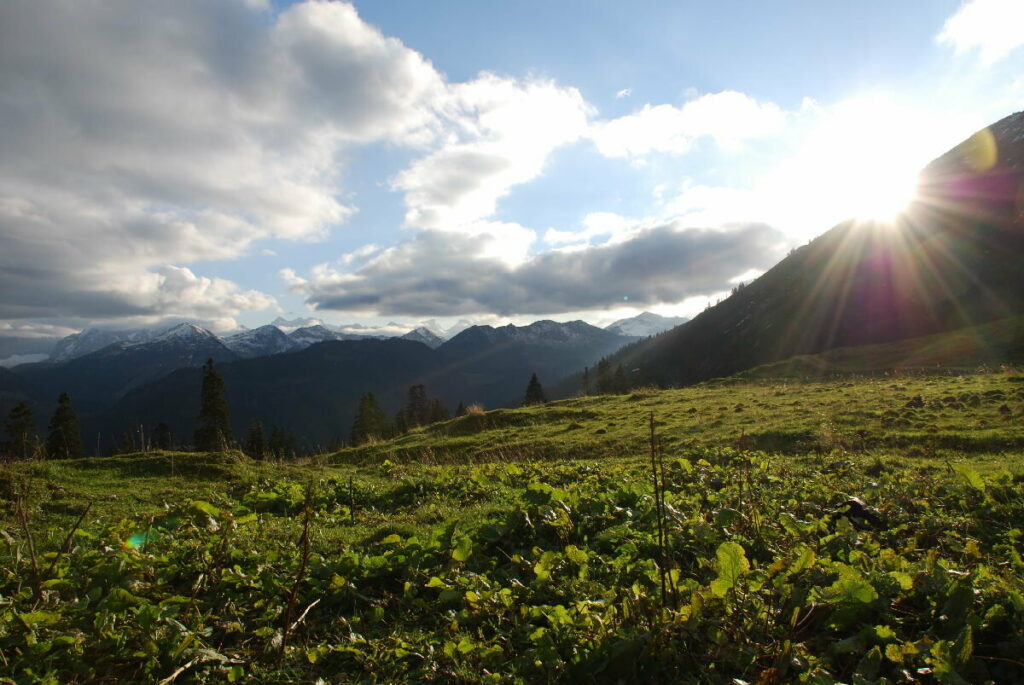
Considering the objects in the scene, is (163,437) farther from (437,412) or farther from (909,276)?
(909,276)

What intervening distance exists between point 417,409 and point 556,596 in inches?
2896

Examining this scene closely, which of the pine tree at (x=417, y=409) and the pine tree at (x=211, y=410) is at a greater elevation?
the pine tree at (x=211, y=410)

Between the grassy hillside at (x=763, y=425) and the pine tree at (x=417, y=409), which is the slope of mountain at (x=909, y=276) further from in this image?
the grassy hillside at (x=763, y=425)

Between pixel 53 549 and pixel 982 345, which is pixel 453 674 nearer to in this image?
pixel 53 549

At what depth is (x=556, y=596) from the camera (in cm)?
453

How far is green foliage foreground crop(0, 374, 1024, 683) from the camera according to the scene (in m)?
3.24

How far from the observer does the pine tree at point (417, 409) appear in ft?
238

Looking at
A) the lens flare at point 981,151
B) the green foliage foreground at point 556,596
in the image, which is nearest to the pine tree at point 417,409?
the green foliage foreground at point 556,596

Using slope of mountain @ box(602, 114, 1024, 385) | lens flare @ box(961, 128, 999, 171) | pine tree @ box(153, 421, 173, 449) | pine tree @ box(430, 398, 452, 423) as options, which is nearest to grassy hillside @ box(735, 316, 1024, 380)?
slope of mountain @ box(602, 114, 1024, 385)

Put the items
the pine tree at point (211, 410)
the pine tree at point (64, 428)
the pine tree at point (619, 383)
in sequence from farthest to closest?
the pine tree at point (619, 383) < the pine tree at point (211, 410) < the pine tree at point (64, 428)

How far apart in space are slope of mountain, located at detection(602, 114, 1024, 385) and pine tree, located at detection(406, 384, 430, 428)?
36.9m

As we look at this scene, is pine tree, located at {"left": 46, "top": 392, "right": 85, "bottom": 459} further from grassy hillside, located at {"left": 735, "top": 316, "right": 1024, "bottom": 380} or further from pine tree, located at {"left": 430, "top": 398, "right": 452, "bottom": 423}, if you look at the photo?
grassy hillside, located at {"left": 735, "top": 316, "right": 1024, "bottom": 380}

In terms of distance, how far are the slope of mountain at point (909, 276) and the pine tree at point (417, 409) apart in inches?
1452

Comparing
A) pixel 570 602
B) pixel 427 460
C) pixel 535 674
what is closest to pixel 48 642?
pixel 535 674
